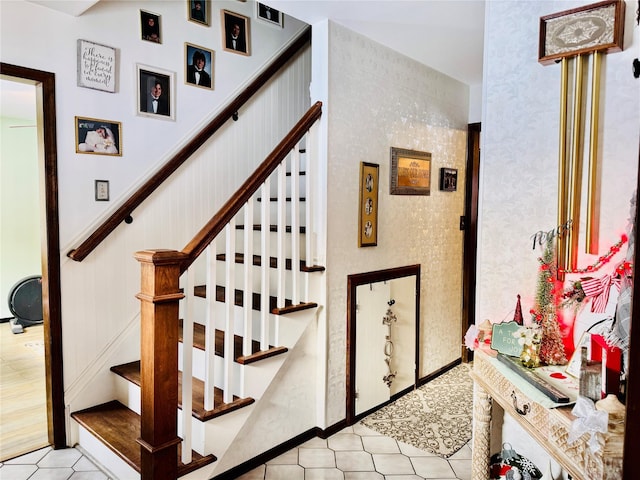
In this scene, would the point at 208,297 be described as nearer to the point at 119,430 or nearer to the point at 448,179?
the point at 119,430

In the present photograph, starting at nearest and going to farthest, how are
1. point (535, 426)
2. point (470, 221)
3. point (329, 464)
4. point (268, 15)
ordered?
point (535, 426)
point (329, 464)
point (268, 15)
point (470, 221)

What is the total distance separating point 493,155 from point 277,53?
2.26m

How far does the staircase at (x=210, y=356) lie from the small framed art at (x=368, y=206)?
0.38 meters

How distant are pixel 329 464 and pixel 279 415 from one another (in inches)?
15.3

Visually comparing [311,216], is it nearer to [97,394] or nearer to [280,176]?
[280,176]

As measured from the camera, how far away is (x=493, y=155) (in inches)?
78.7

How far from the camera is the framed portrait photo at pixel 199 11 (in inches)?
118

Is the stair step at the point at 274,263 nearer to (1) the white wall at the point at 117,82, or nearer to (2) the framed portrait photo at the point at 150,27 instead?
(1) the white wall at the point at 117,82

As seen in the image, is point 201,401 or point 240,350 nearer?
point 201,401

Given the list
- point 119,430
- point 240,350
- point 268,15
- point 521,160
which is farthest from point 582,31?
point 119,430

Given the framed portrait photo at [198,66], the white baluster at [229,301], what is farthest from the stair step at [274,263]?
the framed portrait photo at [198,66]

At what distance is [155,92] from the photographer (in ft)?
9.43

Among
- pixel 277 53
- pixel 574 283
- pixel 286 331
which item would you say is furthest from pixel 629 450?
pixel 277 53

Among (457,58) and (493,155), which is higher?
(457,58)
